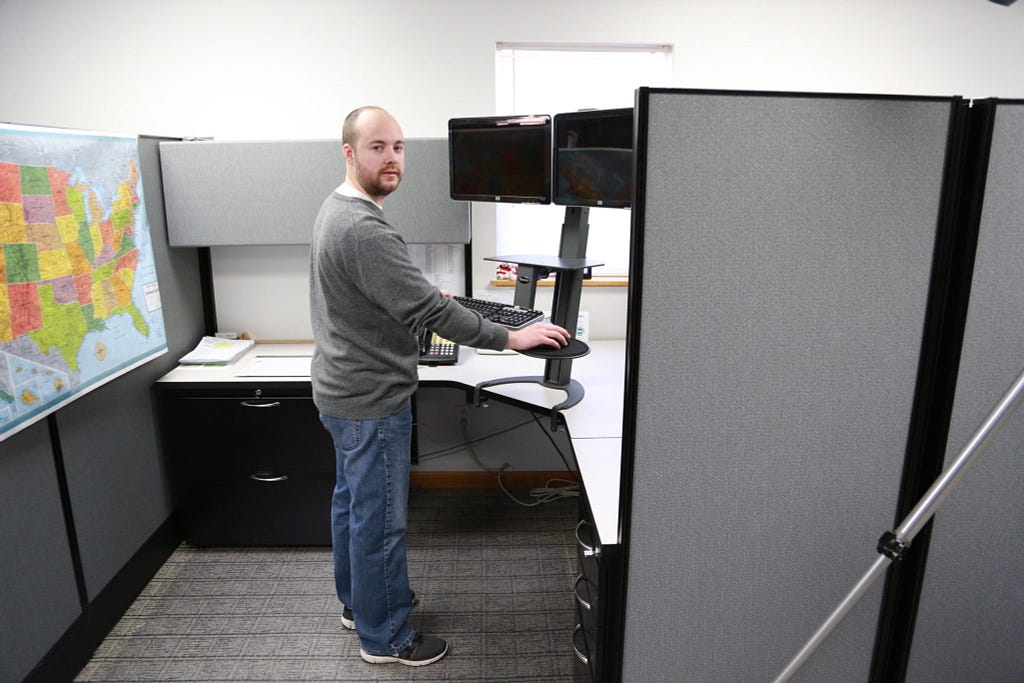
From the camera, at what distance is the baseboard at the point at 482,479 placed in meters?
2.92

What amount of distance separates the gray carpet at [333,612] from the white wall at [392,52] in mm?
1529

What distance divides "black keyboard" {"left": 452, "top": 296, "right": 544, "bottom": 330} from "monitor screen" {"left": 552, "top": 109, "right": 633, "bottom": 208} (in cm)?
32

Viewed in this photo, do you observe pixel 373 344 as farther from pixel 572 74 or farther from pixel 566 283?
pixel 572 74

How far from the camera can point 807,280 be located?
1027mm

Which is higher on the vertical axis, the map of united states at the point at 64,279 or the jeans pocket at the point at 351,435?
the map of united states at the point at 64,279

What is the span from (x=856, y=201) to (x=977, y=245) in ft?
0.72

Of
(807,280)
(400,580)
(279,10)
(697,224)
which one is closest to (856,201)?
(807,280)

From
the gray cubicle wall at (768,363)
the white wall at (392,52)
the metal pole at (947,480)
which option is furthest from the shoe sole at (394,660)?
the white wall at (392,52)

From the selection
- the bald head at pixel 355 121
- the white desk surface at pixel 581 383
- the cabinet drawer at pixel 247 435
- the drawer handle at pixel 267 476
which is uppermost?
the bald head at pixel 355 121

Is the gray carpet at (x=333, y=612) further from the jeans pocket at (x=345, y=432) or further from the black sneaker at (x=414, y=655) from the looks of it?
the jeans pocket at (x=345, y=432)

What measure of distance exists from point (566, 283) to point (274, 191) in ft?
3.69

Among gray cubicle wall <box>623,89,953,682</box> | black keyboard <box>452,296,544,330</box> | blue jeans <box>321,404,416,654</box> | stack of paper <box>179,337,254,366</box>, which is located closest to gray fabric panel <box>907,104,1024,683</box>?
gray cubicle wall <box>623,89,953,682</box>

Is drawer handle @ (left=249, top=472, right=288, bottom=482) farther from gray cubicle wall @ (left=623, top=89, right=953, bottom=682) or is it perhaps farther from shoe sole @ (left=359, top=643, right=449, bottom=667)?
gray cubicle wall @ (left=623, top=89, right=953, bottom=682)

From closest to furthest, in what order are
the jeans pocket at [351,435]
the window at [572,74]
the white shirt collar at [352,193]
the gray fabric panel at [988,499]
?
the gray fabric panel at [988,499] → the white shirt collar at [352,193] → the jeans pocket at [351,435] → the window at [572,74]
